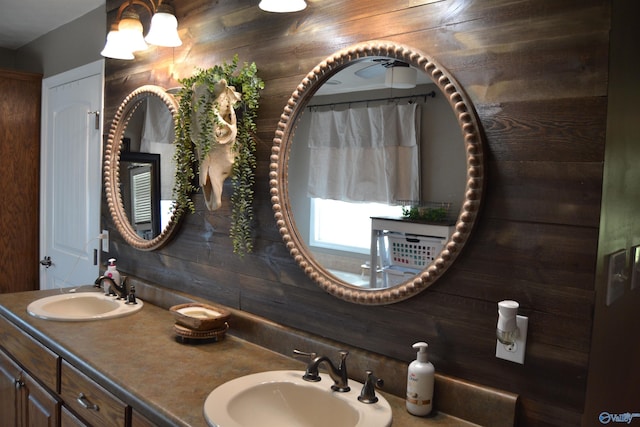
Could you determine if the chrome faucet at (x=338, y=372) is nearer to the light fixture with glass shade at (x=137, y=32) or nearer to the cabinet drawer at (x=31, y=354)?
the cabinet drawer at (x=31, y=354)

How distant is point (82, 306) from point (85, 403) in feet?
2.70

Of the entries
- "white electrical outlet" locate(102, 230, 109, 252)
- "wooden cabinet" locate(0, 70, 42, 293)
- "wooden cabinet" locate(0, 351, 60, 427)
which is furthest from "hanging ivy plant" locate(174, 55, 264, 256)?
"wooden cabinet" locate(0, 70, 42, 293)

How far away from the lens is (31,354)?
2008 millimetres

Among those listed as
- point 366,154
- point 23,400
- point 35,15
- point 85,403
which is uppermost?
point 35,15

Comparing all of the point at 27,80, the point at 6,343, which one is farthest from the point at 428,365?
the point at 27,80

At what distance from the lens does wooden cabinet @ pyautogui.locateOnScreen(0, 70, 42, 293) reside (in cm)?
349

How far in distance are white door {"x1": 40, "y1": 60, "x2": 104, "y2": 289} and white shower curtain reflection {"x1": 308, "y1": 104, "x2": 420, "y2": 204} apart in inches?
68.7

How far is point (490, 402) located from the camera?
1.26 meters

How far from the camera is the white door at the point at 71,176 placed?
299 centimetres

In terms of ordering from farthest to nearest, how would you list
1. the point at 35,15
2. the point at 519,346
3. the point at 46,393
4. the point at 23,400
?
1. the point at 35,15
2. the point at 23,400
3. the point at 46,393
4. the point at 519,346

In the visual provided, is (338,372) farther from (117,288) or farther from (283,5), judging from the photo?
(117,288)

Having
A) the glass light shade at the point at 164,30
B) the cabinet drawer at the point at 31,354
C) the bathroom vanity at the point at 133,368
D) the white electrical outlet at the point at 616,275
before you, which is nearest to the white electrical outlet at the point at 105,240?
the bathroom vanity at the point at 133,368

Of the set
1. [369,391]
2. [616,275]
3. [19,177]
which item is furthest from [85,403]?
[19,177]

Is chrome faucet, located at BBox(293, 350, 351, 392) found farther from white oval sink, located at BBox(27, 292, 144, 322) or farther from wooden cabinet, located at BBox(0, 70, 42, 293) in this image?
wooden cabinet, located at BBox(0, 70, 42, 293)
